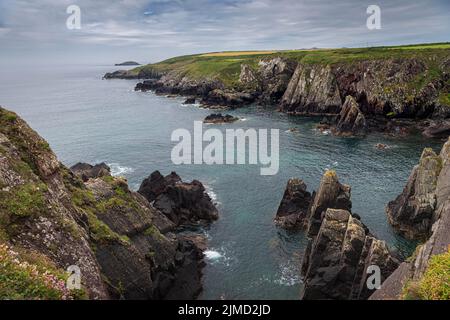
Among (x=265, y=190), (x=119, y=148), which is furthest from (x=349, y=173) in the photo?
(x=119, y=148)

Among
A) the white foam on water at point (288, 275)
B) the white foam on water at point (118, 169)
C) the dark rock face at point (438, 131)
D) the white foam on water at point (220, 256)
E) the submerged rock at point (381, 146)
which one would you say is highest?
the dark rock face at point (438, 131)

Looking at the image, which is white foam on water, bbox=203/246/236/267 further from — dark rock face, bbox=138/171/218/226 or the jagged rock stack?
the jagged rock stack

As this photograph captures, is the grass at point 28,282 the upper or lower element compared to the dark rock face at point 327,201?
upper

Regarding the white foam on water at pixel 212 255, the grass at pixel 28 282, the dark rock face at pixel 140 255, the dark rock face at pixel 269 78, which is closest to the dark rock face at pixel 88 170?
the dark rock face at pixel 140 255

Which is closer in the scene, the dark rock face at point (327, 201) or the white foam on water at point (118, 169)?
the dark rock face at point (327, 201)

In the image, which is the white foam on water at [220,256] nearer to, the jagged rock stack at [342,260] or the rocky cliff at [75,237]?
the rocky cliff at [75,237]

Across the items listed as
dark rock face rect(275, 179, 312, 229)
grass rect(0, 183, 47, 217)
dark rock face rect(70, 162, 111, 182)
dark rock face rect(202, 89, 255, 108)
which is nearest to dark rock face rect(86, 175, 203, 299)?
grass rect(0, 183, 47, 217)

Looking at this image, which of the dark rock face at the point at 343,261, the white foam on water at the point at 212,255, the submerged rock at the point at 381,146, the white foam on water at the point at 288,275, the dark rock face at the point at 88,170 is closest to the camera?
the dark rock face at the point at 343,261
